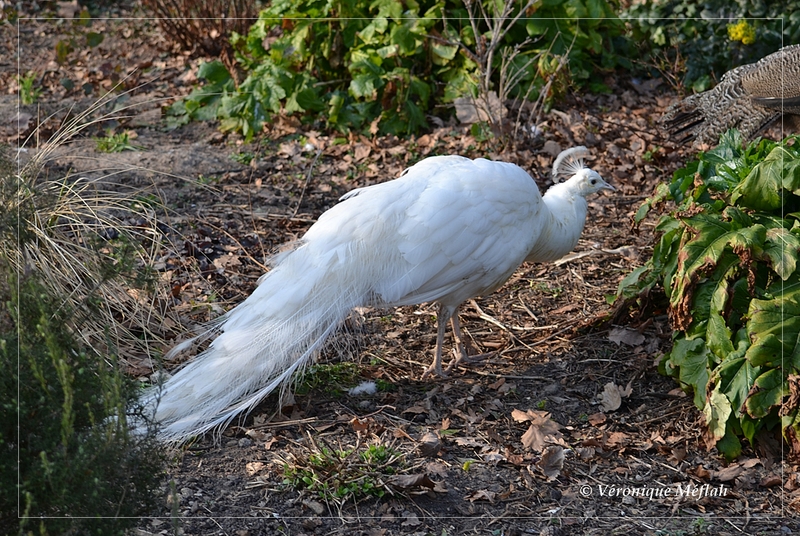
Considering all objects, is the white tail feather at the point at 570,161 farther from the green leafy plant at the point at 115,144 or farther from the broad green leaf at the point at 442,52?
the green leafy plant at the point at 115,144

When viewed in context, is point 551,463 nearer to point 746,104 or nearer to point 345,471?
point 345,471

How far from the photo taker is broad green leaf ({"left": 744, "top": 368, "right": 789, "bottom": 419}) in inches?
134

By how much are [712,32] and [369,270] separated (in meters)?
4.92

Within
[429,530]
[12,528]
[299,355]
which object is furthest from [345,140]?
[12,528]

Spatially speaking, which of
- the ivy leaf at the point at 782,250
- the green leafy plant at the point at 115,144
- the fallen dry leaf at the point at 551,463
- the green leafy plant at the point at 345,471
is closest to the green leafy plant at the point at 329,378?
the green leafy plant at the point at 345,471

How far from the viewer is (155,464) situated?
259cm

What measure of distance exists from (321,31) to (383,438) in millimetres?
4268

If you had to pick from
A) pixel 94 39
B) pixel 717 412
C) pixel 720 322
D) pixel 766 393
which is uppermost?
pixel 94 39

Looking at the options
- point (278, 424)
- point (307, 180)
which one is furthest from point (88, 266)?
point (307, 180)

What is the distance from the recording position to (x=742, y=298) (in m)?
3.63

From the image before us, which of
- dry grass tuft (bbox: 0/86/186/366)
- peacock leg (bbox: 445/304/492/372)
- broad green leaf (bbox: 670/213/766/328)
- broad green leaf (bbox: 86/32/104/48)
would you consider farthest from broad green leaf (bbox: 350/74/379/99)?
broad green leaf (bbox: 86/32/104/48)

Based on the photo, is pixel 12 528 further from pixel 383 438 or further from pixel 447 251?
pixel 447 251

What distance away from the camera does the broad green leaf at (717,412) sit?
3508mm

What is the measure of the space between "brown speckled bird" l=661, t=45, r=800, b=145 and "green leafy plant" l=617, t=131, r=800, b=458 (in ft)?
6.84
